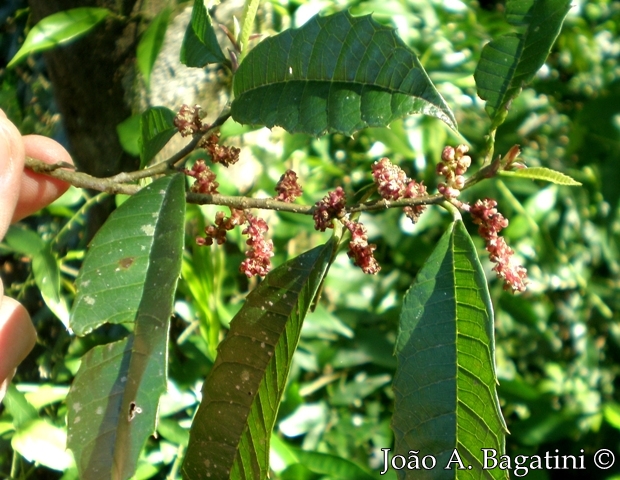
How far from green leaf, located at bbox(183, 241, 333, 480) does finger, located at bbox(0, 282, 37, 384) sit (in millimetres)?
345

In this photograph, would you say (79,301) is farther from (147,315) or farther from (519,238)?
(519,238)

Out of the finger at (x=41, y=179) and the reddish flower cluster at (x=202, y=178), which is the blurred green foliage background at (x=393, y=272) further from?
the reddish flower cluster at (x=202, y=178)

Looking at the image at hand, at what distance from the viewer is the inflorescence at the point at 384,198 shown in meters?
0.68

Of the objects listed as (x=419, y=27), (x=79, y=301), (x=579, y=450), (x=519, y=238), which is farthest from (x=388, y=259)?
(x=79, y=301)

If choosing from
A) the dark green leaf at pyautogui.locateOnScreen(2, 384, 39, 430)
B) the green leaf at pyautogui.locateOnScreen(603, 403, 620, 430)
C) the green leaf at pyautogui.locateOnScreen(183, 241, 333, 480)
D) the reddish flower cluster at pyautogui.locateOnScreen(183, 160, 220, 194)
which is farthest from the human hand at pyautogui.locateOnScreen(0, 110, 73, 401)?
the green leaf at pyautogui.locateOnScreen(603, 403, 620, 430)

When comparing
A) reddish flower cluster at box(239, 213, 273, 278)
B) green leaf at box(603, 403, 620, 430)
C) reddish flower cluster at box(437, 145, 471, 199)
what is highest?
reddish flower cluster at box(437, 145, 471, 199)

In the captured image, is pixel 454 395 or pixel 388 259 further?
pixel 388 259

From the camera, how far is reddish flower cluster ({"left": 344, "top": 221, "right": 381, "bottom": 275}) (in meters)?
0.69

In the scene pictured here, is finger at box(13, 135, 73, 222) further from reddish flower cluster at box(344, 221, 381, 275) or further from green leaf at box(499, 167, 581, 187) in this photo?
green leaf at box(499, 167, 581, 187)

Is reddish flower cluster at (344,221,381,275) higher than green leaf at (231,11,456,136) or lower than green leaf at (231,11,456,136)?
lower

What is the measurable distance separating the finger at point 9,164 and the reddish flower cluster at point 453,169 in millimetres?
504

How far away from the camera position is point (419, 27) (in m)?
1.61

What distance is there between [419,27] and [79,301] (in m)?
1.28

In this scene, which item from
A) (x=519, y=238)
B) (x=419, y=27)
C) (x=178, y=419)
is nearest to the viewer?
(x=178, y=419)
